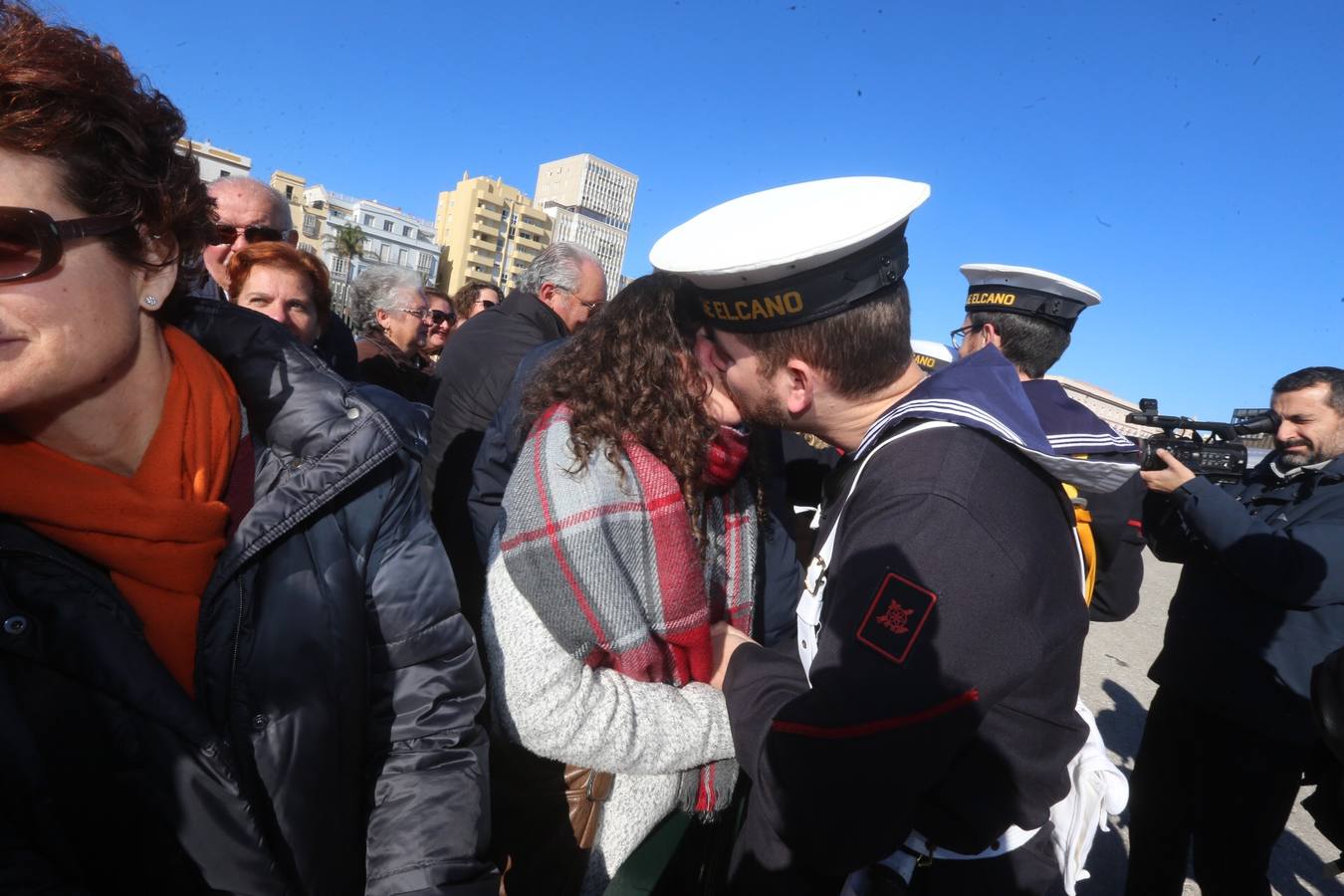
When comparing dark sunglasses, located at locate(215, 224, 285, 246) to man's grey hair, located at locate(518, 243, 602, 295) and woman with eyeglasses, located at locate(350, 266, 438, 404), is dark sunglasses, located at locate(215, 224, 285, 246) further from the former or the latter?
woman with eyeglasses, located at locate(350, 266, 438, 404)

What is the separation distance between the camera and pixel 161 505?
118 cm

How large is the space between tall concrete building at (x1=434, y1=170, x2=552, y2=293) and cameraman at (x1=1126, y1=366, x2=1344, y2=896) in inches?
3353

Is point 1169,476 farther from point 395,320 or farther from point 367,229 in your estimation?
point 367,229

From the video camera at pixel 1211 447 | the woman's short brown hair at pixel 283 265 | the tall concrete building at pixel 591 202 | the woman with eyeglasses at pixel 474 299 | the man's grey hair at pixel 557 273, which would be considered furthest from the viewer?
the tall concrete building at pixel 591 202

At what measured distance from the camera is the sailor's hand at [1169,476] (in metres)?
3.12

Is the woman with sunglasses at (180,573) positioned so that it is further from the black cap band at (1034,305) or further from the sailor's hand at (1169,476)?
the sailor's hand at (1169,476)

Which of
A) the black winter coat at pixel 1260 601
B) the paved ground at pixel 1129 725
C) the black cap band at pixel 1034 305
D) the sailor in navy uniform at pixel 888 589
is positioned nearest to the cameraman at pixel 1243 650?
the black winter coat at pixel 1260 601

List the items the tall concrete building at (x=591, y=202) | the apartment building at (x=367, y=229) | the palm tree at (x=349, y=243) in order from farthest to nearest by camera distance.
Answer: the tall concrete building at (x=591, y=202)
the apartment building at (x=367, y=229)
the palm tree at (x=349, y=243)

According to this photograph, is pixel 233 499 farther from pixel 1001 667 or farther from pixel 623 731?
pixel 1001 667

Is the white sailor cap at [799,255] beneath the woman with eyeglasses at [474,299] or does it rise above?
beneath

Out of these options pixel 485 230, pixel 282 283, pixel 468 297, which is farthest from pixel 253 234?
pixel 485 230

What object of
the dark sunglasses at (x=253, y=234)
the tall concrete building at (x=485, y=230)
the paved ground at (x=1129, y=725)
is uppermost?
the tall concrete building at (x=485, y=230)

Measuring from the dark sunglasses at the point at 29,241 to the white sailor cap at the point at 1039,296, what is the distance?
10.2 feet

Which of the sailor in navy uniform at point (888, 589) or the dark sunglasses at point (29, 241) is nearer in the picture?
the dark sunglasses at point (29, 241)
